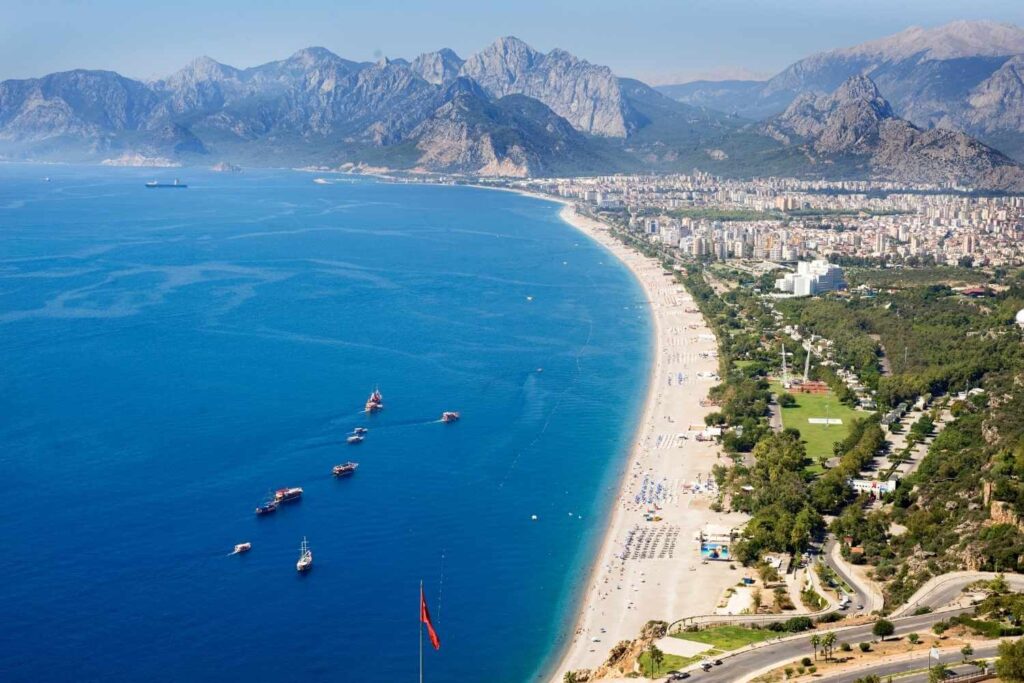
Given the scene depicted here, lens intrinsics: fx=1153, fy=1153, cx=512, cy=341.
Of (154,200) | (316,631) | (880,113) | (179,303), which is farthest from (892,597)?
(880,113)

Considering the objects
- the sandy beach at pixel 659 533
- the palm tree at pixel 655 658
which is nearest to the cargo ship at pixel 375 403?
the sandy beach at pixel 659 533

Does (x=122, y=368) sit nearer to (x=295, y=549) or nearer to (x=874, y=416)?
(x=295, y=549)

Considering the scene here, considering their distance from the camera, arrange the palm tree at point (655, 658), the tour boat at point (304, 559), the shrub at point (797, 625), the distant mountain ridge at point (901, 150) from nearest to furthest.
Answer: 1. the palm tree at point (655, 658)
2. the shrub at point (797, 625)
3. the tour boat at point (304, 559)
4. the distant mountain ridge at point (901, 150)

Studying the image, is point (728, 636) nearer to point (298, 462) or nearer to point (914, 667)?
point (914, 667)

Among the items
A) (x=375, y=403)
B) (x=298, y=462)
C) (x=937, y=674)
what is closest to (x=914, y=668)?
(x=937, y=674)

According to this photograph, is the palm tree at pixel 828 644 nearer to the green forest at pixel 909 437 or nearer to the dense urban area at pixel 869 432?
the dense urban area at pixel 869 432

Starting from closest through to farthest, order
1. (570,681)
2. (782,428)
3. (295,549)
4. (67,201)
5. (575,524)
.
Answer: (570,681)
(295,549)
(575,524)
(782,428)
(67,201)

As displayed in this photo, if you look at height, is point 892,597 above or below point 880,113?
below
